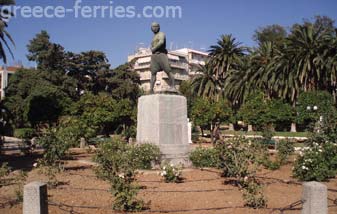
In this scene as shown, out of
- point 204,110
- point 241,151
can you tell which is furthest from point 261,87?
point 241,151

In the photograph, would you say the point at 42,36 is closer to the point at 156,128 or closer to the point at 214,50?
the point at 214,50

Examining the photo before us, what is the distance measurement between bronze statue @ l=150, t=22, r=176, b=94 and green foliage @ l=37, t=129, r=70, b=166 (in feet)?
12.1

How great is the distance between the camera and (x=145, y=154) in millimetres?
12484

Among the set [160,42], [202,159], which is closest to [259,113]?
[202,159]

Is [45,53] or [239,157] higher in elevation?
[45,53]

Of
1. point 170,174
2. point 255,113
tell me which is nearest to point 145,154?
point 170,174

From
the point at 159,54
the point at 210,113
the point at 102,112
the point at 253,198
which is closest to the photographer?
the point at 253,198

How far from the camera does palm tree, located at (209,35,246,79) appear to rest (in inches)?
2080

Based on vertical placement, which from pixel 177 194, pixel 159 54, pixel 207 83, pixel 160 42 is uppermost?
pixel 207 83

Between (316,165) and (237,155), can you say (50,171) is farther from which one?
(316,165)

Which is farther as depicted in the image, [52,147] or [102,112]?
[102,112]

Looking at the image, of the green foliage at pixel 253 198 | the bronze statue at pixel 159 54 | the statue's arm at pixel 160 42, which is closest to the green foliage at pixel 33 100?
the bronze statue at pixel 159 54

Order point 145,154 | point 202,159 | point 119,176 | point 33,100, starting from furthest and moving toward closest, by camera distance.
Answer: point 33,100
point 202,159
point 145,154
point 119,176

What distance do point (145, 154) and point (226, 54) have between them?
138 feet
